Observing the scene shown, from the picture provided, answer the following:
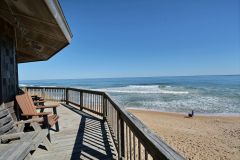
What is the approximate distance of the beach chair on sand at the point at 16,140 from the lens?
5.77 ft

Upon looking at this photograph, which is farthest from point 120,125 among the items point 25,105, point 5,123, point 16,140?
point 25,105

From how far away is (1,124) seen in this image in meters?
2.36

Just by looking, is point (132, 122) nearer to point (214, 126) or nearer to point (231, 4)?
point (214, 126)

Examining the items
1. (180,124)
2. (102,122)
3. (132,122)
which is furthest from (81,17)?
(132,122)

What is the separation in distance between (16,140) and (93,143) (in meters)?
1.31

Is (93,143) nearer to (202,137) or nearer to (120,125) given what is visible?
(120,125)

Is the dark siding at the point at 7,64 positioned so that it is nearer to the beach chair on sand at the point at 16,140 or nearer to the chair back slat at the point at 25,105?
the chair back slat at the point at 25,105

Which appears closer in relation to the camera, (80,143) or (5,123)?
(5,123)

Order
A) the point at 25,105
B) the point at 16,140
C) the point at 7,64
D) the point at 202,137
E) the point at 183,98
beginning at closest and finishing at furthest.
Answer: the point at 16,140 < the point at 7,64 < the point at 25,105 < the point at 202,137 < the point at 183,98

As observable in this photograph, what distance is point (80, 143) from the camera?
10.7ft

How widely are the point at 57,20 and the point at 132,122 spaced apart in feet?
5.77

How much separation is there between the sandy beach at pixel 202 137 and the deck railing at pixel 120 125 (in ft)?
6.64

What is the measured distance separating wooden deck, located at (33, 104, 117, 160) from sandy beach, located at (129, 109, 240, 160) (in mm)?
3251

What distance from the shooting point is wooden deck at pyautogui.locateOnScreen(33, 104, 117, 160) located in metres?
2.75
